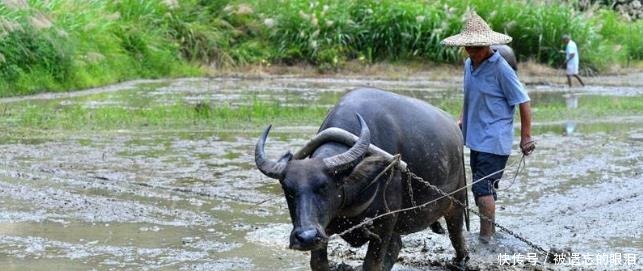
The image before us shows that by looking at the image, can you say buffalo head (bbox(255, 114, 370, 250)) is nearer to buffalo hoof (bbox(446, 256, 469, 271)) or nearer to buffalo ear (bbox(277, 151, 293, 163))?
buffalo ear (bbox(277, 151, 293, 163))

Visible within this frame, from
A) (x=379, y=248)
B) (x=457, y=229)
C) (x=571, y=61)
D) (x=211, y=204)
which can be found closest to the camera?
(x=379, y=248)

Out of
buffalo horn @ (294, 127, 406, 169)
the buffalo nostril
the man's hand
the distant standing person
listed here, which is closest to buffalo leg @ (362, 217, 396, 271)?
buffalo horn @ (294, 127, 406, 169)

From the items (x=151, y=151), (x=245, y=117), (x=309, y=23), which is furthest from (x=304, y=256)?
(x=309, y=23)

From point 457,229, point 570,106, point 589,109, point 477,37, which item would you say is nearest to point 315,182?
point 457,229

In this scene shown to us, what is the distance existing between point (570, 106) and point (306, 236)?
1426 cm

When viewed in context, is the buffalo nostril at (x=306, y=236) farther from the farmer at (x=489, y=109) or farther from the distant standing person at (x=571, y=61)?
the distant standing person at (x=571, y=61)

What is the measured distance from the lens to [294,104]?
58.3 ft

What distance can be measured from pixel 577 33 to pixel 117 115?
49.9 feet

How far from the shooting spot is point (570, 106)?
1891 cm

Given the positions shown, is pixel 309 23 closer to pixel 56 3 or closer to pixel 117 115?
pixel 56 3

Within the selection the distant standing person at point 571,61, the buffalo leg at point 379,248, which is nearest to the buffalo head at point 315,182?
the buffalo leg at point 379,248

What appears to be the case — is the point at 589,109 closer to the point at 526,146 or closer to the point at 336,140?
the point at 526,146

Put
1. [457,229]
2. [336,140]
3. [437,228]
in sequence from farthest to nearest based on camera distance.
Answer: [437,228]
[457,229]
[336,140]

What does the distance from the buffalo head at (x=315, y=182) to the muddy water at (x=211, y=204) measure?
54.4 inches
